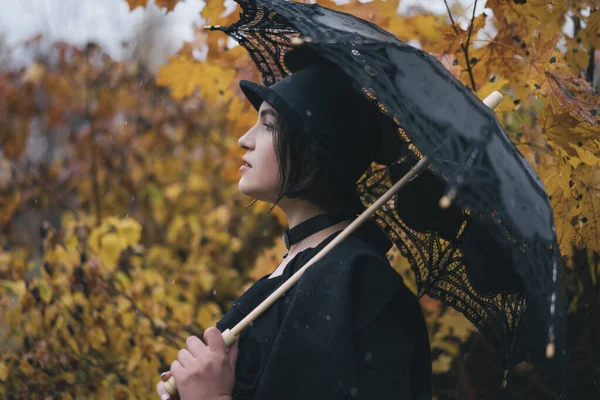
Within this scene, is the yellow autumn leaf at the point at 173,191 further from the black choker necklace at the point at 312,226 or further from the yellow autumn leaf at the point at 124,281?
the black choker necklace at the point at 312,226

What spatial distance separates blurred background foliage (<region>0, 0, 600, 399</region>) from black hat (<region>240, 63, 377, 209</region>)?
501 mm

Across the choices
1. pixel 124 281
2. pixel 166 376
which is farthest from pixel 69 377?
pixel 166 376

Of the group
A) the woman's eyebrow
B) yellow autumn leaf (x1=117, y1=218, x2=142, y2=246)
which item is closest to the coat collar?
the woman's eyebrow

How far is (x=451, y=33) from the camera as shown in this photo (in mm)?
2330

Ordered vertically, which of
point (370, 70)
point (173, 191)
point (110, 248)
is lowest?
point (173, 191)

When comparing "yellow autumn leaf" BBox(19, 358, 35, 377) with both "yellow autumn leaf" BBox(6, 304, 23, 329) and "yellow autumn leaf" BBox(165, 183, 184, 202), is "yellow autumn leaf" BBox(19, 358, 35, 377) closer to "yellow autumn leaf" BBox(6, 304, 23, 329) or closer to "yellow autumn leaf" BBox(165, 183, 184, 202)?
"yellow autumn leaf" BBox(6, 304, 23, 329)

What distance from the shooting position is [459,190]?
1.31m

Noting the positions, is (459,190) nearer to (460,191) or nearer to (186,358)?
(460,191)

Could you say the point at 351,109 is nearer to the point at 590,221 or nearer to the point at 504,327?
the point at 504,327

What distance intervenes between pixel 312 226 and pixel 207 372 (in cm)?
51

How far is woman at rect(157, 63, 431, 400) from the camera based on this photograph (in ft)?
5.12

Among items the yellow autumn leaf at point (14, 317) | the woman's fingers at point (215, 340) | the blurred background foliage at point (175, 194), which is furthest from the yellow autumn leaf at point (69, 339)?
the woman's fingers at point (215, 340)

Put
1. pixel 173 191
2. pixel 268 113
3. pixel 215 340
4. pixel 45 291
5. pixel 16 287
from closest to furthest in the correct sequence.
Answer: pixel 215 340, pixel 268 113, pixel 45 291, pixel 16 287, pixel 173 191

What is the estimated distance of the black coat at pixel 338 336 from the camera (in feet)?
5.07
